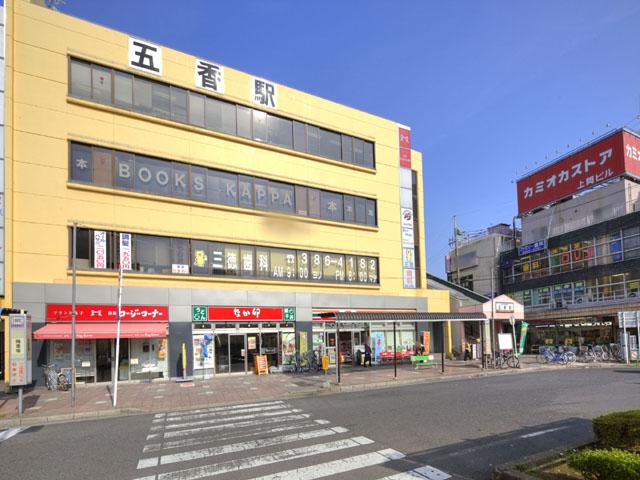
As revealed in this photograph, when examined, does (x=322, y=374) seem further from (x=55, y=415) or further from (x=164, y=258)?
(x=55, y=415)

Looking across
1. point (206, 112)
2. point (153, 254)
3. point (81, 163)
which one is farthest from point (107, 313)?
point (206, 112)

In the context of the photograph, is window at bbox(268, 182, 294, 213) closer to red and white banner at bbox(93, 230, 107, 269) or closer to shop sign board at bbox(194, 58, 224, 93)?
shop sign board at bbox(194, 58, 224, 93)

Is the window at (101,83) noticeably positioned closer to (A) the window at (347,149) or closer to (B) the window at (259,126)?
(B) the window at (259,126)

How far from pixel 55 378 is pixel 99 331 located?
221cm

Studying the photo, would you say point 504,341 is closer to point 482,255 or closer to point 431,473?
point 431,473

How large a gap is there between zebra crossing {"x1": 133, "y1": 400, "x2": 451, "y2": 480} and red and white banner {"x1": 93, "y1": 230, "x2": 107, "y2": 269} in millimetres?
10178

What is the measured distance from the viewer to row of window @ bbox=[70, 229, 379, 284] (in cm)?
2062

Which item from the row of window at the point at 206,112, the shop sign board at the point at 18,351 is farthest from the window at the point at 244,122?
the shop sign board at the point at 18,351

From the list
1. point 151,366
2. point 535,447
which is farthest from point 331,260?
point 535,447

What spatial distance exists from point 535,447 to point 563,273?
36973 millimetres

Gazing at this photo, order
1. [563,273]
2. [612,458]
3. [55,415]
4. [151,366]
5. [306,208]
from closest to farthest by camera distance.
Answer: [612,458] < [55,415] < [151,366] < [306,208] < [563,273]

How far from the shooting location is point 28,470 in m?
8.04

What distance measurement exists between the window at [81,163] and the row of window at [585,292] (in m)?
35.0

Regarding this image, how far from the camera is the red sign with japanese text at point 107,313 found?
63.2ft
